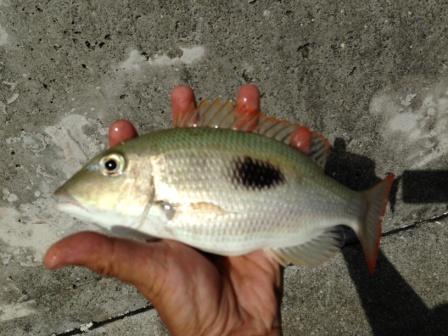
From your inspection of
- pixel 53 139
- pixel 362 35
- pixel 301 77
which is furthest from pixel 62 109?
pixel 362 35

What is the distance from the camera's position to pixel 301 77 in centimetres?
281

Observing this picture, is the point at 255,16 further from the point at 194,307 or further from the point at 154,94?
the point at 194,307

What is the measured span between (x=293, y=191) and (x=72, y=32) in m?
1.64

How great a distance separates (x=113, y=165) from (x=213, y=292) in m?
0.68

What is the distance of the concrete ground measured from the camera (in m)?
2.64

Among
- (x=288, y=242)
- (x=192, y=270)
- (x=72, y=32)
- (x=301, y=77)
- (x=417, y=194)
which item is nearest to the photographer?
(x=192, y=270)

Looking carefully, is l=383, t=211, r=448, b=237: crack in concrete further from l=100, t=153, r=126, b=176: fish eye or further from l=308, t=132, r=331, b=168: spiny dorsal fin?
l=100, t=153, r=126, b=176: fish eye

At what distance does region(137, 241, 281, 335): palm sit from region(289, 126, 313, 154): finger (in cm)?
55

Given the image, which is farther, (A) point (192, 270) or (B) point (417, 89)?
(B) point (417, 89)

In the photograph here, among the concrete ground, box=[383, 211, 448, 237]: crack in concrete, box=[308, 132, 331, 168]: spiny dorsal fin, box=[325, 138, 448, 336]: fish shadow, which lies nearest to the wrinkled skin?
box=[308, 132, 331, 168]: spiny dorsal fin

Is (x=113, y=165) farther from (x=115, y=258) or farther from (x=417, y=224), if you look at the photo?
(x=417, y=224)

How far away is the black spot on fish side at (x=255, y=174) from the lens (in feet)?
6.06

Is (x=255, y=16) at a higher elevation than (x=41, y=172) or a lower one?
higher

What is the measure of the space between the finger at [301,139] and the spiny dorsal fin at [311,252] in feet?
1.31
